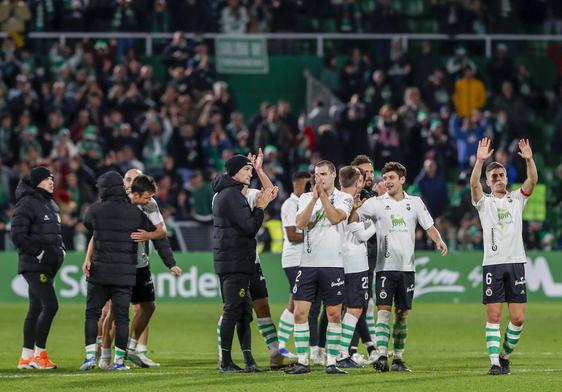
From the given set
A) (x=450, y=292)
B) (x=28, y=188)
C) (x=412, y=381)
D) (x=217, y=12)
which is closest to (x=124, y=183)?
(x=28, y=188)

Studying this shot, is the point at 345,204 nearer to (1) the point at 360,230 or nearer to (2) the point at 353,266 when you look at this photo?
(1) the point at 360,230

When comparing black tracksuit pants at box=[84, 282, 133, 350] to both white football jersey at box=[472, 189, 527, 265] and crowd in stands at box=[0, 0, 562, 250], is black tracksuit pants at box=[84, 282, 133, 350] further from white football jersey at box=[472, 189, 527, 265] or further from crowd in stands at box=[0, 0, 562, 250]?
crowd in stands at box=[0, 0, 562, 250]

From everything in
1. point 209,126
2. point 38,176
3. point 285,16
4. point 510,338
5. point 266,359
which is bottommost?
point 266,359

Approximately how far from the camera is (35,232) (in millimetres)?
16688

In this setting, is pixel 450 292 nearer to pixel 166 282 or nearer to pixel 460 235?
pixel 460 235

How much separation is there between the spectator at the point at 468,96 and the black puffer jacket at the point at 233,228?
64.8 ft

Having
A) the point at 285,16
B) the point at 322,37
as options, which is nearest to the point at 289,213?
the point at 322,37

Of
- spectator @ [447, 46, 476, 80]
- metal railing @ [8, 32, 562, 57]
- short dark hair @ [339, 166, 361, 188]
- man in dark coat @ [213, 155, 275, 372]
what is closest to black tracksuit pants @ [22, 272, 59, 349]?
man in dark coat @ [213, 155, 275, 372]

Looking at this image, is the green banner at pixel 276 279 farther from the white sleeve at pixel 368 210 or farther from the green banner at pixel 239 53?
the white sleeve at pixel 368 210

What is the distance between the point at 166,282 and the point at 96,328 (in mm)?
12175

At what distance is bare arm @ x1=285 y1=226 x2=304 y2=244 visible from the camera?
15977 mm

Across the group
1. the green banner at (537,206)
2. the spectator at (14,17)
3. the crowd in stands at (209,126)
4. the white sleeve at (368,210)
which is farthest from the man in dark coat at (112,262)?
the spectator at (14,17)

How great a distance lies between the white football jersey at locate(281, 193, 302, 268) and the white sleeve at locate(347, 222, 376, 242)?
66 cm

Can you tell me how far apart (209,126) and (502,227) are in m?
16.8
